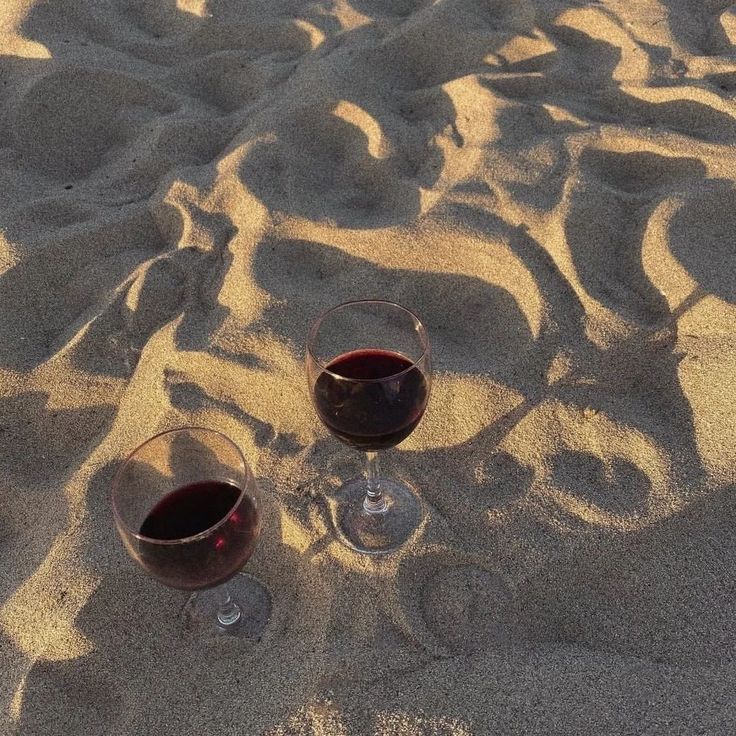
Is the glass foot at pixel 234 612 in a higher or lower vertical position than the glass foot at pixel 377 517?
lower

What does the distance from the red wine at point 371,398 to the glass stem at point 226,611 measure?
40cm

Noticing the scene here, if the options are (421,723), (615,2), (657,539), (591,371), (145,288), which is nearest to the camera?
(421,723)

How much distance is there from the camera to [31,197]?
7.50ft

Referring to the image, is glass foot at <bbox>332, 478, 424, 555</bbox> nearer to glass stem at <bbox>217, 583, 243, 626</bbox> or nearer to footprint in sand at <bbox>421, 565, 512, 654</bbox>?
footprint in sand at <bbox>421, 565, 512, 654</bbox>

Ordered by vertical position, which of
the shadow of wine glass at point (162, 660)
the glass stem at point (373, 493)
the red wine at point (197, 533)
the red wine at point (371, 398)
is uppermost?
the red wine at point (371, 398)

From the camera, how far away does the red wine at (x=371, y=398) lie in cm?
119

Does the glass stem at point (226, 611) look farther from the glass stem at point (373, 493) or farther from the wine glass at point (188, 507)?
the glass stem at point (373, 493)

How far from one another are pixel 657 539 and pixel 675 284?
0.73 metres

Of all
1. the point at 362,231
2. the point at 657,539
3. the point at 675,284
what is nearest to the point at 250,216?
the point at 362,231

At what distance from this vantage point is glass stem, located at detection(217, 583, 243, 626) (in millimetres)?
1366

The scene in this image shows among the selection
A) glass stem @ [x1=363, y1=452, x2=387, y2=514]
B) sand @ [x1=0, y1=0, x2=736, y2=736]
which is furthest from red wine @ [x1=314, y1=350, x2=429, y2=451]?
sand @ [x1=0, y1=0, x2=736, y2=736]

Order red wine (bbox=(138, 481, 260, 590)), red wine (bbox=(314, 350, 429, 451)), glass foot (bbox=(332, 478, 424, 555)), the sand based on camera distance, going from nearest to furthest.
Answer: red wine (bbox=(138, 481, 260, 590)) → red wine (bbox=(314, 350, 429, 451)) → the sand → glass foot (bbox=(332, 478, 424, 555))

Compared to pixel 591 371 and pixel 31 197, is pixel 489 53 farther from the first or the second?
pixel 31 197

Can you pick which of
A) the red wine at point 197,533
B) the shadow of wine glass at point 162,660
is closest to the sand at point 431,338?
the shadow of wine glass at point 162,660
